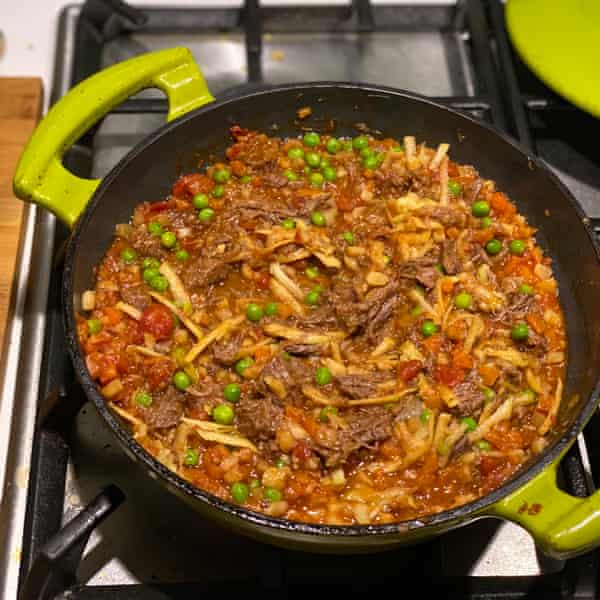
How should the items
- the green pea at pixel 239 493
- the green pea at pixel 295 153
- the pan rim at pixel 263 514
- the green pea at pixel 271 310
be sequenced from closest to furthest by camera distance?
the pan rim at pixel 263 514
the green pea at pixel 239 493
the green pea at pixel 271 310
the green pea at pixel 295 153

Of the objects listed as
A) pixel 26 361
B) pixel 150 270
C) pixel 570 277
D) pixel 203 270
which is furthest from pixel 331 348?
pixel 26 361

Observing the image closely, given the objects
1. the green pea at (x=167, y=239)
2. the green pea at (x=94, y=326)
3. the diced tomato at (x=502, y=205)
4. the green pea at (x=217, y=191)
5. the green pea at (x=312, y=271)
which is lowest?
the green pea at (x=94, y=326)

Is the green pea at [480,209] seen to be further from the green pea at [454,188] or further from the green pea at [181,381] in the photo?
the green pea at [181,381]

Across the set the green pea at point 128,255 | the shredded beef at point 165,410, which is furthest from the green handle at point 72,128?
the shredded beef at point 165,410

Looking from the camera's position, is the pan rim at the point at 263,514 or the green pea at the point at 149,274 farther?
the green pea at the point at 149,274

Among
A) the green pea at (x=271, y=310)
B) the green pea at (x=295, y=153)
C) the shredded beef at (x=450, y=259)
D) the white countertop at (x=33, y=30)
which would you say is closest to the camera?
the green pea at (x=271, y=310)

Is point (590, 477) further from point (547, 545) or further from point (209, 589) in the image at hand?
point (209, 589)

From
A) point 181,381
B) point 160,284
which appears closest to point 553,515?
point 181,381
